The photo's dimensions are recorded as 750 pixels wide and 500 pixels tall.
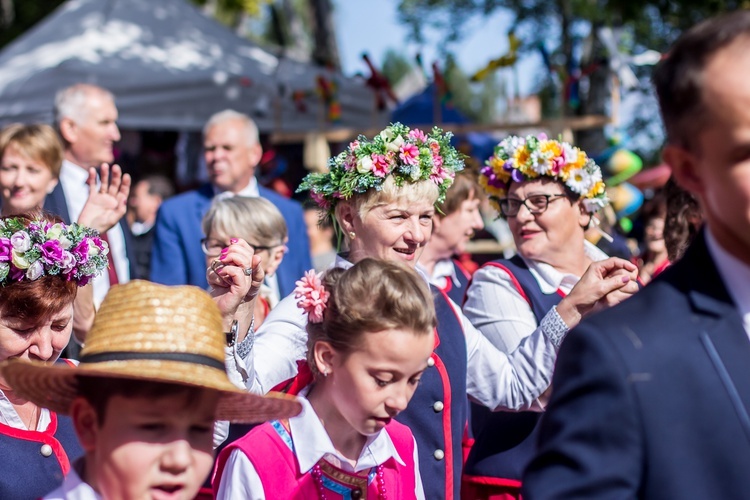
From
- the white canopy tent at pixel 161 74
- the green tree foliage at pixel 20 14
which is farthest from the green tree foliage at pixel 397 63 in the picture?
the white canopy tent at pixel 161 74

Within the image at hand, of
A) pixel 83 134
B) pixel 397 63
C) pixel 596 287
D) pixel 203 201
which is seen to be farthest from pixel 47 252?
pixel 397 63

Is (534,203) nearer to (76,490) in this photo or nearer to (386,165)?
(386,165)

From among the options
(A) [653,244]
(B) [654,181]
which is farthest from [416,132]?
(B) [654,181]

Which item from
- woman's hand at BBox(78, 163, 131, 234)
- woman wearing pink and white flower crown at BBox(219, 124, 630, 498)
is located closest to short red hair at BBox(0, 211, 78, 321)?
woman wearing pink and white flower crown at BBox(219, 124, 630, 498)

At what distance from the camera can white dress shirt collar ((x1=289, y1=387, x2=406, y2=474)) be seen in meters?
2.84

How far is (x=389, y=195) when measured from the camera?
147 inches

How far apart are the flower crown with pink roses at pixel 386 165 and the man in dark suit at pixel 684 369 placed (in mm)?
1897

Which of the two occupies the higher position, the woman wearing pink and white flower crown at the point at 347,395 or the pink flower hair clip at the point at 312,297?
the pink flower hair clip at the point at 312,297

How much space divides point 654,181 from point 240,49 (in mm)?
5692

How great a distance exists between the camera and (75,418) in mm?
2273

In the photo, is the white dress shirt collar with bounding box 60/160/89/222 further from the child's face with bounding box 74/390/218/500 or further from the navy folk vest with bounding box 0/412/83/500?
the child's face with bounding box 74/390/218/500

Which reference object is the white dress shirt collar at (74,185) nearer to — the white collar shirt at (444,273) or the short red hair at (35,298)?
the white collar shirt at (444,273)

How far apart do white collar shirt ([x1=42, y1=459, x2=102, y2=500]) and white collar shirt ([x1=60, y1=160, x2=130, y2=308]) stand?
3510 mm

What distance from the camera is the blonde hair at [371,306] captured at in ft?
9.14
